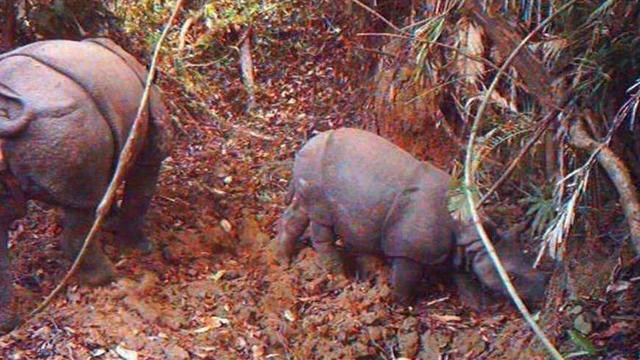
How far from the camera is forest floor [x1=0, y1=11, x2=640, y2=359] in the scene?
418 centimetres

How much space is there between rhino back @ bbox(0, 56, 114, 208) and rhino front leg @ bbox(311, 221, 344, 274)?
3.83 feet

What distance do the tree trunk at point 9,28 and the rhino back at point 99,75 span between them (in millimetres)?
931

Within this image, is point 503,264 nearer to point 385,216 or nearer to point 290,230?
point 385,216

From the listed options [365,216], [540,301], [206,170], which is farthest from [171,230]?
[540,301]

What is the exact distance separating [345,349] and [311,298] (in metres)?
0.45

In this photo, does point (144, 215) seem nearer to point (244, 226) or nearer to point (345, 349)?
point (244, 226)

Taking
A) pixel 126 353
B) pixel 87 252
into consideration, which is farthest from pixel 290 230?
pixel 126 353

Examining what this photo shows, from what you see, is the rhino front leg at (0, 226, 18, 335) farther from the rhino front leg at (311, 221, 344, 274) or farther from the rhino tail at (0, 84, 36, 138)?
the rhino front leg at (311, 221, 344, 274)

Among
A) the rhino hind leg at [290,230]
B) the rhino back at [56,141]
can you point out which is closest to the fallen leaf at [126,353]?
the rhino back at [56,141]

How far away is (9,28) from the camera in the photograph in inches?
207

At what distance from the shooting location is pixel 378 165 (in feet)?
15.4

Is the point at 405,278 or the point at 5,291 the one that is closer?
the point at 5,291

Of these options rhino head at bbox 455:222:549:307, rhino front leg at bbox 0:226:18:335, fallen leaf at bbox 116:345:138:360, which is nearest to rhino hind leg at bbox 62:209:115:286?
rhino front leg at bbox 0:226:18:335

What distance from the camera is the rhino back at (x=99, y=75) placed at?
414 cm
